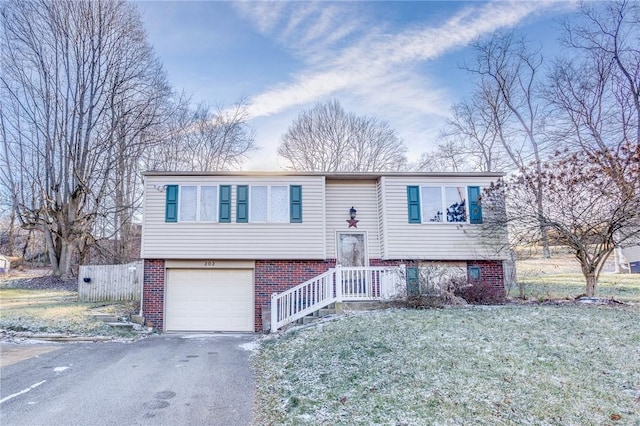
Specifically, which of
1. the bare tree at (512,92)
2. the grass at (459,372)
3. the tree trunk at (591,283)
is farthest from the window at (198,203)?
the bare tree at (512,92)

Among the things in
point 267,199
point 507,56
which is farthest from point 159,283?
point 507,56

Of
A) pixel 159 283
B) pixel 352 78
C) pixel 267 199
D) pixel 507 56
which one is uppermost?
pixel 507 56

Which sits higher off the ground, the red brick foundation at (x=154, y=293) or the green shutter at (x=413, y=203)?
the green shutter at (x=413, y=203)

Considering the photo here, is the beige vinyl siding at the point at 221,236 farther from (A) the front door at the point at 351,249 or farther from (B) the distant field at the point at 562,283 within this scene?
(B) the distant field at the point at 562,283

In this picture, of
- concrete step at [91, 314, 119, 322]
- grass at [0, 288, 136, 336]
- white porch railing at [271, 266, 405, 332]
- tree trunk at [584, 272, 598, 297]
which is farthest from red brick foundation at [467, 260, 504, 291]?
concrete step at [91, 314, 119, 322]

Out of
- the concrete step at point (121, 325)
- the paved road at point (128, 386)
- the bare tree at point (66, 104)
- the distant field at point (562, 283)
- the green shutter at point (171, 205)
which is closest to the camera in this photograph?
the paved road at point (128, 386)

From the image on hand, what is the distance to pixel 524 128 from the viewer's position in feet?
78.3

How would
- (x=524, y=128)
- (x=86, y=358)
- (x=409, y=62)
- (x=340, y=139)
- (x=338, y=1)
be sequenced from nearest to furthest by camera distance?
(x=86, y=358), (x=338, y=1), (x=409, y=62), (x=524, y=128), (x=340, y=139)

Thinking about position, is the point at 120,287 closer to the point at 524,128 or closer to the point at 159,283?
the point at 159,283

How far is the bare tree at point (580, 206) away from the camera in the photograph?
1010cm

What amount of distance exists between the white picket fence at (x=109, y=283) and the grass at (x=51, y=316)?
725 millimetres

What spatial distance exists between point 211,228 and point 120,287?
6185 millimetres

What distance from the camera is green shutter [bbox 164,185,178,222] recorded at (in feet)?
38.4

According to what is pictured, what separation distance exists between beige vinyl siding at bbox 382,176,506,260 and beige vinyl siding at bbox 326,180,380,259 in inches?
22.6
